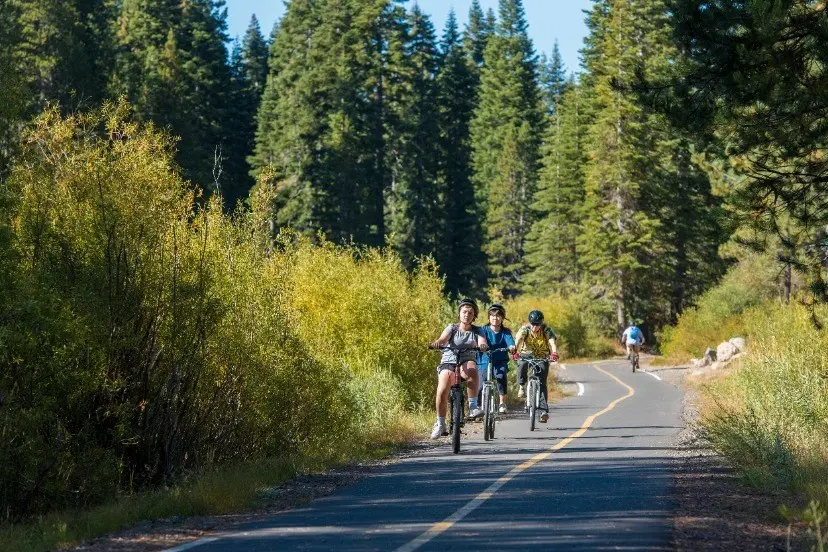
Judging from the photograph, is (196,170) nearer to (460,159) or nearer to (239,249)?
(460,159)

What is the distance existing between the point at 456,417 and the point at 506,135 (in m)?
76.5

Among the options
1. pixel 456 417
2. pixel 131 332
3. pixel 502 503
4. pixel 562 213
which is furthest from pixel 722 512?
pixel 562 213

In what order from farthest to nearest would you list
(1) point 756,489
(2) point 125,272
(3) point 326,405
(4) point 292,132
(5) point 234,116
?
(5) point 234,116 → (4) point 292,132 → (3) point 326,405 → (2) point 125,272 → (1) point 756,489

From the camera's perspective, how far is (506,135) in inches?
3612

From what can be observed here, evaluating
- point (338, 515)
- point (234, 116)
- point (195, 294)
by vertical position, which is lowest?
point (338, 515)

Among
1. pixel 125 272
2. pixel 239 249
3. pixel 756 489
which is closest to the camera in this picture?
pixel 756 489

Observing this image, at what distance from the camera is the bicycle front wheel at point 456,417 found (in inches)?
656

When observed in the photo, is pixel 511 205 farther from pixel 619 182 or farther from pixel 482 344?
pixel 482 344

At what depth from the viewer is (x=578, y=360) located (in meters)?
60.5

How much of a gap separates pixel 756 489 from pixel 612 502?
2.27 m

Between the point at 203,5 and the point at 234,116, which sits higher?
the point at 203,5

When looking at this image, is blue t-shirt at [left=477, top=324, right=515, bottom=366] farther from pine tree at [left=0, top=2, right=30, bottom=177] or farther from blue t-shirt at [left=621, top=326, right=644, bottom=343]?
blue t-shirt at [left=621, top=326, right=644, bottom=343]

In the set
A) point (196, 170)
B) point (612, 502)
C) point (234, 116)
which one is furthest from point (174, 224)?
Result: point (234, 116)

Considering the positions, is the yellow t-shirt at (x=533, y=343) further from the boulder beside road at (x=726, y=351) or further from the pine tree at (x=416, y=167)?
the pine tree at (x=416, y=167)
